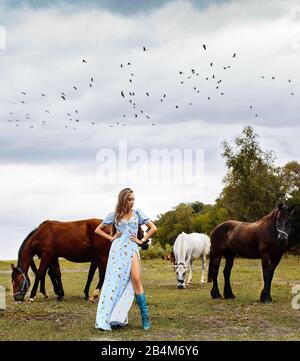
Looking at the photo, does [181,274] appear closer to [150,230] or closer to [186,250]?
[186,250]

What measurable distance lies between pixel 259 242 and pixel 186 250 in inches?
208

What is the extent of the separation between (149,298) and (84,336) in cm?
659

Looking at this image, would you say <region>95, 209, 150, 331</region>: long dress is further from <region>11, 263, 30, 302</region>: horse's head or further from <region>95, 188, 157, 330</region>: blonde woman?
<region>11, 263, 30, 302</region>: horse's head

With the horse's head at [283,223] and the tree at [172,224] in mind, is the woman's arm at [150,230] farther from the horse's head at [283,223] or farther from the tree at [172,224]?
the tree at [172,224]

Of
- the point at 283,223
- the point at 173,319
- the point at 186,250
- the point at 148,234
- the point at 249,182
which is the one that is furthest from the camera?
the point at 249,182

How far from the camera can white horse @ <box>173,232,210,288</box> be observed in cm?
2055

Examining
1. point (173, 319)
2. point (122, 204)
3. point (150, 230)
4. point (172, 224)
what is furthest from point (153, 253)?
point (172, 224)

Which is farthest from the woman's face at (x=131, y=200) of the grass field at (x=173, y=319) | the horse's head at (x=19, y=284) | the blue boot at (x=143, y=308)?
the horse's head at (x=19, y=284)

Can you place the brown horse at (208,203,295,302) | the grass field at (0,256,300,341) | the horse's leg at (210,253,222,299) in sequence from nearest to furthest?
the grass field at (0,256,300,341) < the brown horse at (208,203,295,302) < the horse's leg at (210,253,222,299)

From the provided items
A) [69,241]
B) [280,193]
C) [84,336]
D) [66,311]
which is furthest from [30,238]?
[280,193]

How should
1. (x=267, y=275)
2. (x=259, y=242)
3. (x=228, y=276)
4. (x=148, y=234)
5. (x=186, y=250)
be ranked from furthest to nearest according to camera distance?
(x=186, y=250)
(x=228, y=276)
(x=259, y=242)
(x=267, y=275)
(x=148, y=234)

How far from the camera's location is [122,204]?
36.0 ft

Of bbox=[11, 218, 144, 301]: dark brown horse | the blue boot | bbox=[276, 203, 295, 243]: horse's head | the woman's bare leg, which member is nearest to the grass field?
the blue boot

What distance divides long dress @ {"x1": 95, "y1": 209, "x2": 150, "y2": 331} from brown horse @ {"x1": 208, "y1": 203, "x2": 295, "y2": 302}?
18.6ft
